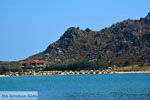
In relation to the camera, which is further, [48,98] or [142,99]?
[48,98]

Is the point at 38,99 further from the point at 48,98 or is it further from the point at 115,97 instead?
the point at 115,97

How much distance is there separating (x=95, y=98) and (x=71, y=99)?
3.11 metres

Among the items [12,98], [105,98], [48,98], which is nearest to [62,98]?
[48,98]

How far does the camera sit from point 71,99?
5650 cm

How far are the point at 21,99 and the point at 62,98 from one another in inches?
364

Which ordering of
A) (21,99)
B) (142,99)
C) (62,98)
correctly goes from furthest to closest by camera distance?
1. (62,98)
2. (142,99)
3. (21,99)

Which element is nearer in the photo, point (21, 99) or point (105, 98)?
point (21, 99)

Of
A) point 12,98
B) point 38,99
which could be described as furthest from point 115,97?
point 12,98

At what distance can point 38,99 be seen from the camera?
185 feet

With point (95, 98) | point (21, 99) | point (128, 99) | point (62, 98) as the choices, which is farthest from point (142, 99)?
point (21, 99)

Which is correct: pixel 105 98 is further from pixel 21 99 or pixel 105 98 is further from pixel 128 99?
pixel 21 99

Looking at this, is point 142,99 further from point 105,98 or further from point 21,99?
point 21,99

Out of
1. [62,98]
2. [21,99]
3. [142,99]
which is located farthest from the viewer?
[62,98]

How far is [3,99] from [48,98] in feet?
30.0
